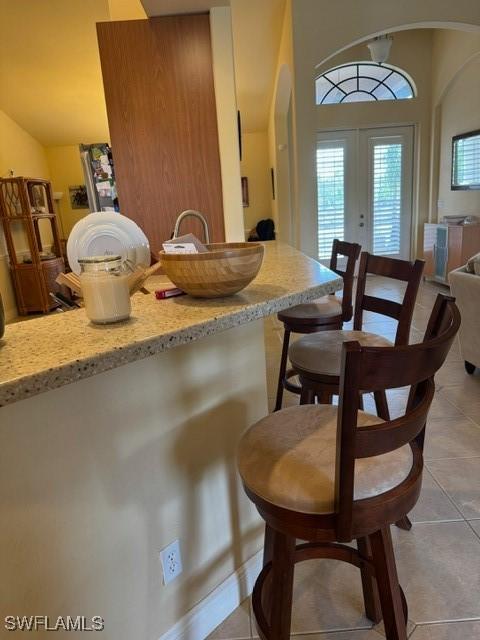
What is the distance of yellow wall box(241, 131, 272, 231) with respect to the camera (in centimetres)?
796

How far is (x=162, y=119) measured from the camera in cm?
228

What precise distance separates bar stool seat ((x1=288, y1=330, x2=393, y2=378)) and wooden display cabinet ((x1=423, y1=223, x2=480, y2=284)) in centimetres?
375

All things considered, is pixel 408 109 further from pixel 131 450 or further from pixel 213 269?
pixel 131 450

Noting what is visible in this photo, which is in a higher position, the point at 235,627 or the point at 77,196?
the point at 77,196

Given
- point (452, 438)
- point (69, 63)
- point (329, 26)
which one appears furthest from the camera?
point (69, 63)

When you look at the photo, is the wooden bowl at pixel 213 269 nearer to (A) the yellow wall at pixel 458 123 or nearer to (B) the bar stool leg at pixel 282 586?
(B) the bar stool leg at pixel 282 586

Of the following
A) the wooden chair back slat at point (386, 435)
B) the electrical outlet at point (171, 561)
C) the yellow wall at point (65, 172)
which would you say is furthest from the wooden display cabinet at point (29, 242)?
the wooden chair back slat at point (386, 435)

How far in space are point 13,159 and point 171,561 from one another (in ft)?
21.9

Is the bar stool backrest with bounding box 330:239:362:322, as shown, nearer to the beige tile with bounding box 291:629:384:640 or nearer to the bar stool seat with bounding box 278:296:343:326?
the bar stool seat with bounding box 278:296:343:326

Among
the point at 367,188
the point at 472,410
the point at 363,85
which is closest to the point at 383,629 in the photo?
the point at 472,410

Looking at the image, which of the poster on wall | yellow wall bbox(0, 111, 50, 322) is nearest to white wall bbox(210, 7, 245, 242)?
yellow wall bbox(0, 111, 50, 322)

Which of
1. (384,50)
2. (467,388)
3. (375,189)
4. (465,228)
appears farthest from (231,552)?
(375,189)

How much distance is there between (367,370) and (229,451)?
760mm

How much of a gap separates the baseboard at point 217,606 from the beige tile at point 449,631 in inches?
20.7
